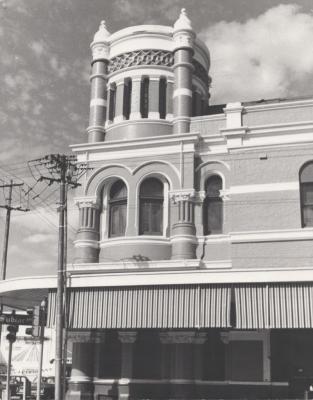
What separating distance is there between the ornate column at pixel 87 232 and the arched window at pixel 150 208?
182 centimetres

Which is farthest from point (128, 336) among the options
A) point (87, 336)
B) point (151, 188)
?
point (151, 188)

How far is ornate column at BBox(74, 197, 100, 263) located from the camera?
23188mm

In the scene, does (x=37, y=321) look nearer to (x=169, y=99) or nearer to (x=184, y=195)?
(x=184, y=195)

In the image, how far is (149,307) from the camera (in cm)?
1928

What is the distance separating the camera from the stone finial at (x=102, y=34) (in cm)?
2611

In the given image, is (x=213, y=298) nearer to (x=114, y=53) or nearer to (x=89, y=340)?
(x=89, y=340)

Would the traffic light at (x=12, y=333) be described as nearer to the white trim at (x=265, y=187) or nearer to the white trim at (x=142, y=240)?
the white trim at (x=142, y=240)

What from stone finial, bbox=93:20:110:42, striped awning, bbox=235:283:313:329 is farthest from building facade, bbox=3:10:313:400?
stone finial, bbox=93:20:110:42

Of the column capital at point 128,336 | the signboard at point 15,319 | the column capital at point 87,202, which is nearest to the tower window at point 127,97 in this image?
the column capital at point 87,202

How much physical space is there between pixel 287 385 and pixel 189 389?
3.25m

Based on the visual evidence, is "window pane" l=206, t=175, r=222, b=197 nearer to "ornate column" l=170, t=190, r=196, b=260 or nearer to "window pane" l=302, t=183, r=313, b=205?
→ "ornate column" l=170, t=190, r=196, b=260

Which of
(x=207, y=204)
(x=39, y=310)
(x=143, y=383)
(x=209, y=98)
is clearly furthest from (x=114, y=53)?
(x=143, y=383)

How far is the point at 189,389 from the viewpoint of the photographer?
20531mm

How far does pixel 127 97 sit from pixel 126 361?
421 inches
